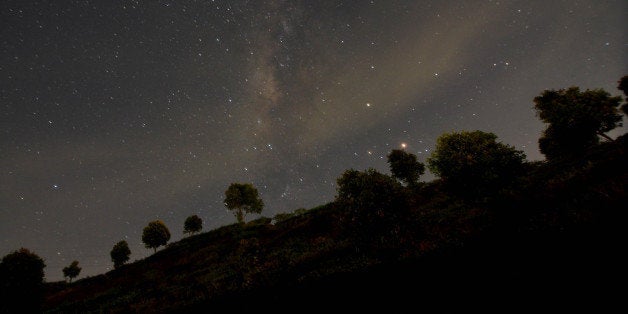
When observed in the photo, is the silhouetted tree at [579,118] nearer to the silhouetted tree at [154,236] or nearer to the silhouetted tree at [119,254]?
the silhouetted tree at [154,236]

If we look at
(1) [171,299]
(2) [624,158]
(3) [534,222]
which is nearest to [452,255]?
(3) [534,222]

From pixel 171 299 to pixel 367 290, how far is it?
67.6 feet

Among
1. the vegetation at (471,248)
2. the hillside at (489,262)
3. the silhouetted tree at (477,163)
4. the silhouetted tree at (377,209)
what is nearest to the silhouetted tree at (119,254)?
the vegetation at (471,248)

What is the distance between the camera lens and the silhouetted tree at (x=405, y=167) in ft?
212

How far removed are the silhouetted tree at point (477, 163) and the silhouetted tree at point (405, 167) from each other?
1641 inches

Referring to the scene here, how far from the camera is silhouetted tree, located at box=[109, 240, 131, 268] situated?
68875mm

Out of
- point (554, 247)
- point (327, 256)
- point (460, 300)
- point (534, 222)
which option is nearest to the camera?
point (460, 300)

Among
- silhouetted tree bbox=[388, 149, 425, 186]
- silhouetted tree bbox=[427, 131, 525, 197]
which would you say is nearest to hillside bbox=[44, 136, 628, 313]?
silhouetted tree bbox=[427, 131, 525, 197]

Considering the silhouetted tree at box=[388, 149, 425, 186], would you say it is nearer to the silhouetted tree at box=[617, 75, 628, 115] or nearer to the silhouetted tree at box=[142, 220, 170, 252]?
the silhouetted tree at box=[617, 75, 628, 115]

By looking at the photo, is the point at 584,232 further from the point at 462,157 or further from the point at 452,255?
the point at 462,157

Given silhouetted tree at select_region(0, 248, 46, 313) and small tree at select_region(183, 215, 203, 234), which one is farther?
small tree at select_region(183, 215, 203, 234)

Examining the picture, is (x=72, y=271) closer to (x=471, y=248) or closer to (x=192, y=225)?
(x=192, y=225)

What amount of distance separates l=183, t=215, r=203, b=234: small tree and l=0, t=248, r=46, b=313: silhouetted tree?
1746 inches

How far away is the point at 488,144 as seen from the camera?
73.5 feet
